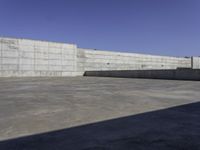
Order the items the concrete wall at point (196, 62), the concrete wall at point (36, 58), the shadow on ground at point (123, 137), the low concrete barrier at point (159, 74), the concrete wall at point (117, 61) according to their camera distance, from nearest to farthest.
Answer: the shadow on ground at point (123, 137), the low concrete barrier at point (159, 74), the concrete wall at point (36, 58), the concrete wall at point (117, 61), the concrete wall at point (196, 62)

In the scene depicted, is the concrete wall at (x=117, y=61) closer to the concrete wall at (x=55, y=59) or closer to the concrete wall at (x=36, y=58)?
the concrete wall at (x=55, y=59)

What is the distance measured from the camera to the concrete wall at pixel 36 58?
824 inches

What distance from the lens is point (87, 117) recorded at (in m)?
4.14

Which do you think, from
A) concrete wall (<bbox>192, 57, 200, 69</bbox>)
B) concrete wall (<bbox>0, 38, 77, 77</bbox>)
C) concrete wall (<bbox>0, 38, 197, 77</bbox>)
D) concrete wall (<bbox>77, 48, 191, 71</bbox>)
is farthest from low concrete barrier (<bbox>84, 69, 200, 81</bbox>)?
concrete wall (<bbox>192, 57, 200, 69</bbox>)

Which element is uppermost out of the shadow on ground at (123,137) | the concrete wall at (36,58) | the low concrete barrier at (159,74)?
the concrete wall at (36,58)

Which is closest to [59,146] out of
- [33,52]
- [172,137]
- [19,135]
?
[19,135]

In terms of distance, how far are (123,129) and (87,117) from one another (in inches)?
38.0

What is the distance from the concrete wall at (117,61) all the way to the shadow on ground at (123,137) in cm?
2295

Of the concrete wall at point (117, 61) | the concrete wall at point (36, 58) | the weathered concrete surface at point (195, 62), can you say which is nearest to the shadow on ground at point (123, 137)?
the concrete wall at point (36, 58)

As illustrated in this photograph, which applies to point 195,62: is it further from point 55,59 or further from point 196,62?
point 55,59

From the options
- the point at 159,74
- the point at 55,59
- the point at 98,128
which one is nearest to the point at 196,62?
the point at 159,74

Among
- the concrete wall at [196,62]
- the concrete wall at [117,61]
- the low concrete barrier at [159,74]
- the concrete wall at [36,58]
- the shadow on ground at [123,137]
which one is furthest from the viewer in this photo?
the concrete wall at [196,62]

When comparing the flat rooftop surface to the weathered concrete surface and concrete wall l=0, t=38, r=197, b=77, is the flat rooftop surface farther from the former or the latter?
the weathered concrete surface

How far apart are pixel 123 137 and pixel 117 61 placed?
26.6m
